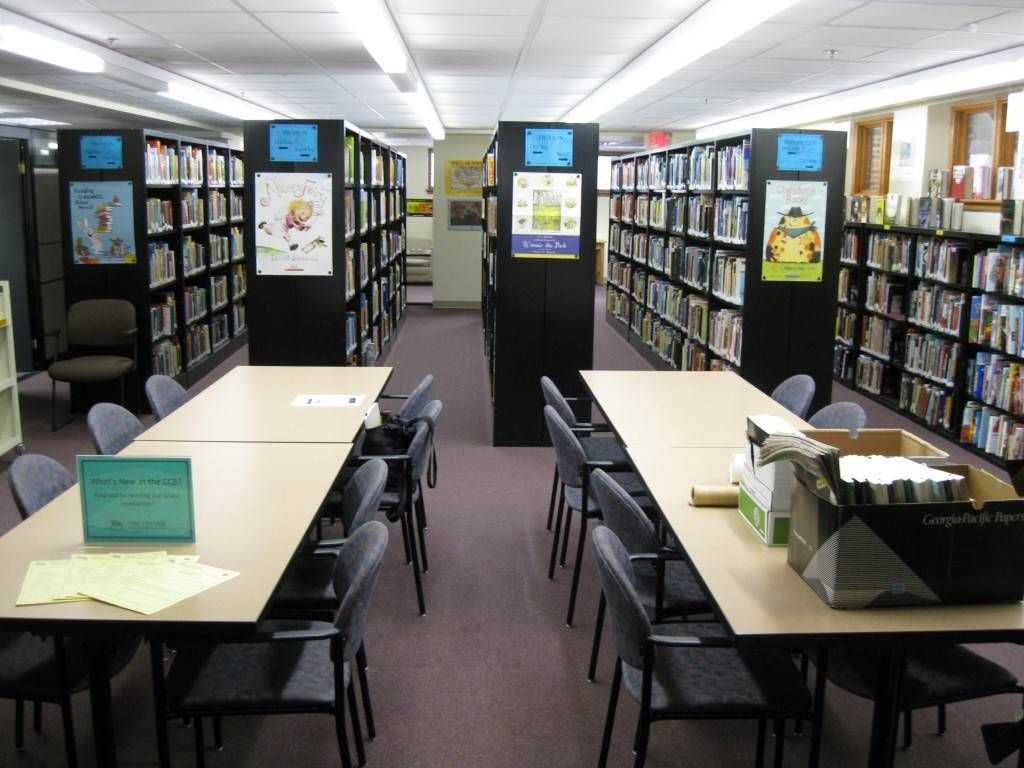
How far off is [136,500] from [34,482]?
2.17 feet

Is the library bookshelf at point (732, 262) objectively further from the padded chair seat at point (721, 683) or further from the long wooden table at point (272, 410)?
the padded chair seat at point (721, 683)

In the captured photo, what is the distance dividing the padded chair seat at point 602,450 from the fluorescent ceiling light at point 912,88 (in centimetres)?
438

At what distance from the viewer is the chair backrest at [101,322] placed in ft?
23.4

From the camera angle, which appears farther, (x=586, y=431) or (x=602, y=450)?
(x=602, y=450)

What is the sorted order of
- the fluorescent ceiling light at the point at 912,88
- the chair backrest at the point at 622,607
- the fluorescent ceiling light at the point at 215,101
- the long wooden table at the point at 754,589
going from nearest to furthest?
the long wooden table at the point at 754,589
the chair backrest at the point at 622,607
the fluorescent ceiling light at the point at 912,88
the fluorescent ceiling light at the point at 215,101

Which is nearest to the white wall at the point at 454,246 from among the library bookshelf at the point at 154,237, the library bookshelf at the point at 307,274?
the library bookshelf at the point at 154,237

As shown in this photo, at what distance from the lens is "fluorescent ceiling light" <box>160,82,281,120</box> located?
980cm

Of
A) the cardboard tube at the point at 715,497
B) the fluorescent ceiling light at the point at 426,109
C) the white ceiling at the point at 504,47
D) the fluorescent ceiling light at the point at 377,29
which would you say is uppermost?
the white ceiling at the point at 504,47

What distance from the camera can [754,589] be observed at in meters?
2.44

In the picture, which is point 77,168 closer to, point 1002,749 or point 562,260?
point 562,260

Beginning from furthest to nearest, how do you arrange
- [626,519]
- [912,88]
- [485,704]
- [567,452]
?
[912,88] → [567,452] → [485,704] → [626,519]

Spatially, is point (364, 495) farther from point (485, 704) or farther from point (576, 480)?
→ point (576, 480)

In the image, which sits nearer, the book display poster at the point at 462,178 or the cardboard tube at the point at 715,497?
the cardboard tube at the point at 715,497

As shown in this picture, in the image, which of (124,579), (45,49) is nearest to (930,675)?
(124,579)
